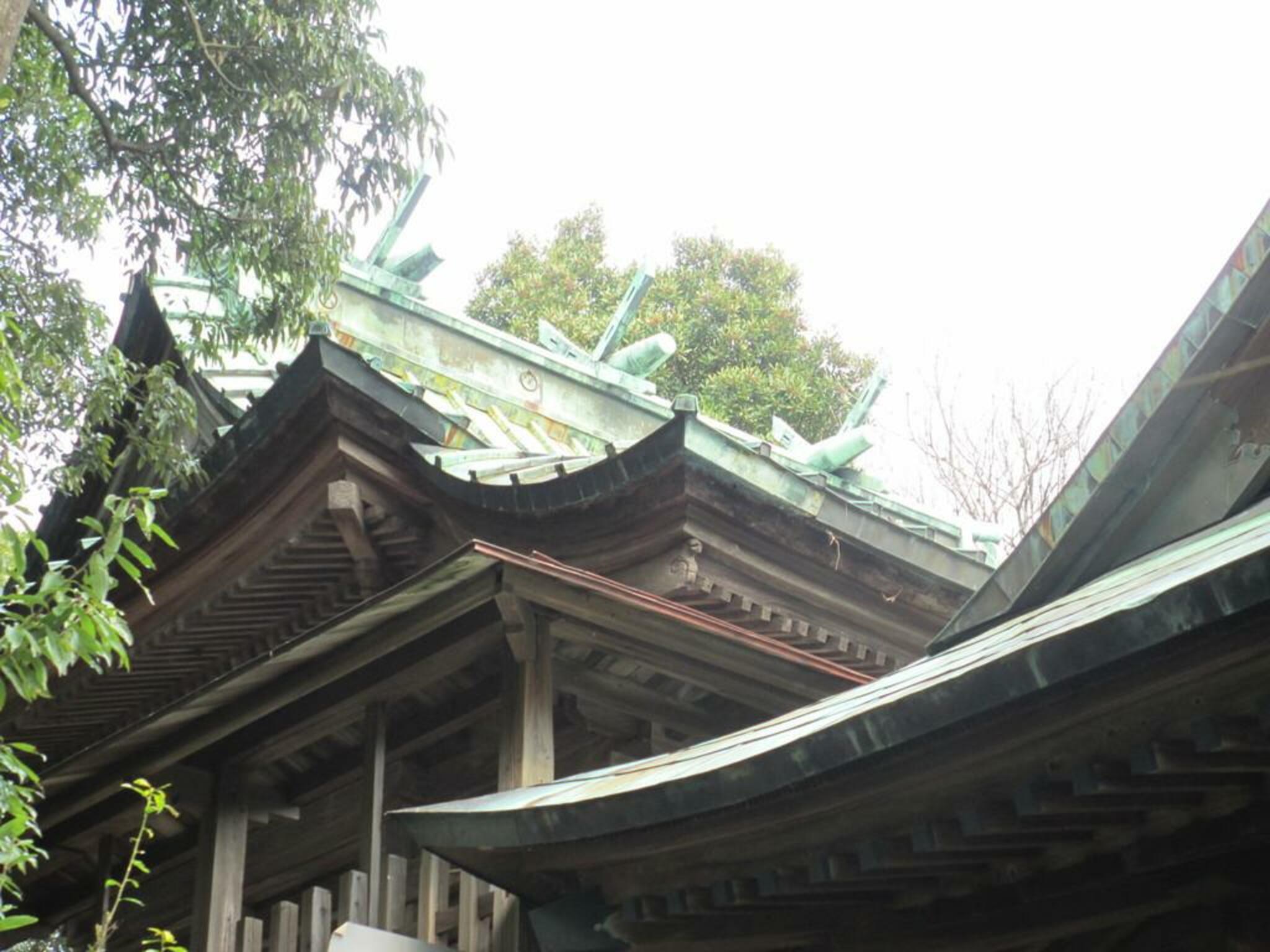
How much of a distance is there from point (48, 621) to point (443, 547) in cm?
355

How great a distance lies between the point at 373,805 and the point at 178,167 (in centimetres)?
388

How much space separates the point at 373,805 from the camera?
8.62 metres

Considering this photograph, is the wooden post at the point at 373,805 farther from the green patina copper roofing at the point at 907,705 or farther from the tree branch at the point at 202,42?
the tree branch at the point at 202,42

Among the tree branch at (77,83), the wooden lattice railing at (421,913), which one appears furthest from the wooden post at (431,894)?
the tree branch at (77,83)

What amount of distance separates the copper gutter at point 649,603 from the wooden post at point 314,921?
1.81 metres

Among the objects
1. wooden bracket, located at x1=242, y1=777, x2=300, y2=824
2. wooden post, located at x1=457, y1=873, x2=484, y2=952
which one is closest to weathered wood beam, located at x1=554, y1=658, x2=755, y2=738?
wooden post, located at x1=457, y1=873, x2=484, y2=952

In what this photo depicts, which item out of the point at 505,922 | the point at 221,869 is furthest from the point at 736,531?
the point at 221,869

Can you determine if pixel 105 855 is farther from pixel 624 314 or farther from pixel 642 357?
pixel 624 314

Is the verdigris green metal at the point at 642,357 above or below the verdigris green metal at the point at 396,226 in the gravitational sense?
below

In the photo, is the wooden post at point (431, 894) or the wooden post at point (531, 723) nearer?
the wooden post at point (431, 894)

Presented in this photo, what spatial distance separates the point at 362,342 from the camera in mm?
11570

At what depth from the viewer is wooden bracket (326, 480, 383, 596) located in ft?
28.7

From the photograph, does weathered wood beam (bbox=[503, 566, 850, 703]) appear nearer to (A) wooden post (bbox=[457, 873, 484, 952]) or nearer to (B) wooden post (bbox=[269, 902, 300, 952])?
(A) wooden post (bbox=[457, 873, 484, 952])

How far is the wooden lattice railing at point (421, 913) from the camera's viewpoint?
7.46 metres
